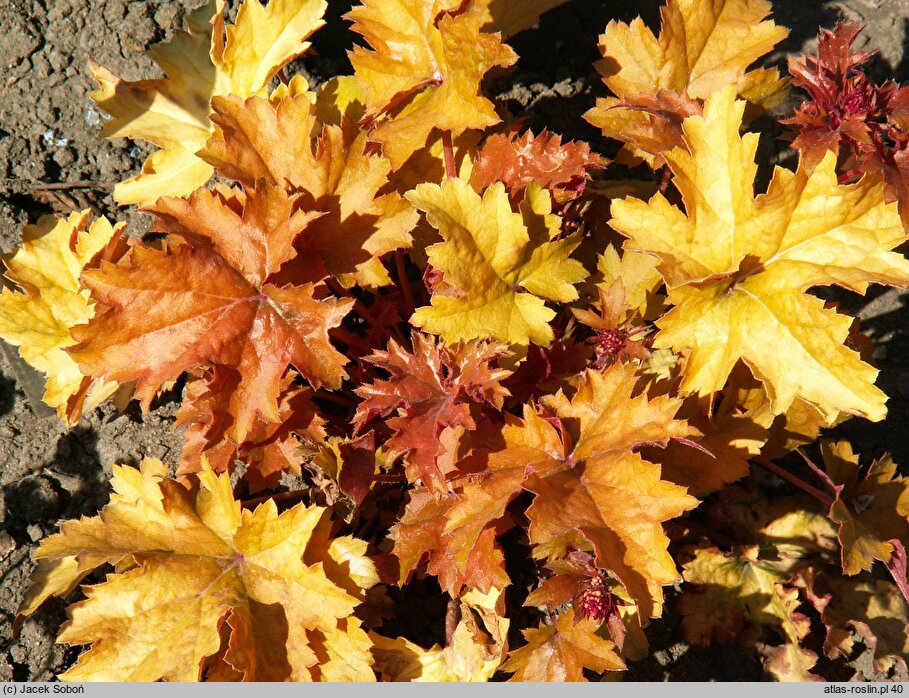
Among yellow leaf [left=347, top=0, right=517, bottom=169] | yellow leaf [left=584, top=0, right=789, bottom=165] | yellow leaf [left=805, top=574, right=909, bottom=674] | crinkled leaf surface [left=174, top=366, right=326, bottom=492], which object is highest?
yellow leaf [left=347, top=0, right=517, bottom=169]

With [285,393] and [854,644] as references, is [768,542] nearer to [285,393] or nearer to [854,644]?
[854,644]

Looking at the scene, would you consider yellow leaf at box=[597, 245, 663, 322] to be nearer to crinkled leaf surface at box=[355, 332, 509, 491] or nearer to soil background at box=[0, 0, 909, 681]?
crinkled leaf surface at box=[355, 332, 509, 491]

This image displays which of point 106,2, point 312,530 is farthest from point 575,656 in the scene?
point 106,2

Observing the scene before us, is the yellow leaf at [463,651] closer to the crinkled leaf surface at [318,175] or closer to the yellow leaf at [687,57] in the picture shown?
the crinkled leaf surface at [318,175]

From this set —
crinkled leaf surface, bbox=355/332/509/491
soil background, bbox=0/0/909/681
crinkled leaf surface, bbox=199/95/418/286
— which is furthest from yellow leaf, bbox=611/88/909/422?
soil background, bbox=0/0/909/681

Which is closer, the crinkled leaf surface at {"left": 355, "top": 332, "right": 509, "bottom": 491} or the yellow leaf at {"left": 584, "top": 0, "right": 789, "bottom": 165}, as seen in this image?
the crinkled leaf surface at {"left": 355, "top": 332, "right": 509, "bottom": 491}

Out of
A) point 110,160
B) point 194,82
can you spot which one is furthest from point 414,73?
point 110,160

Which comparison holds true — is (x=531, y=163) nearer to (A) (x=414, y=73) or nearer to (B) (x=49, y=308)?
(A) (x=414, y=73)

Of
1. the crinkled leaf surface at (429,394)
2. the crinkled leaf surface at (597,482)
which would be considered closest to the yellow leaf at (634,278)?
the crinkled leaf surface at (597,482)
